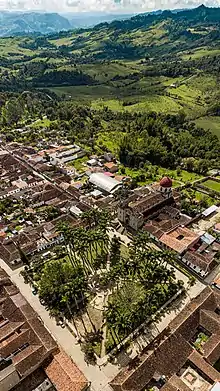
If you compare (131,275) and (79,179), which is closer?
(131,275)

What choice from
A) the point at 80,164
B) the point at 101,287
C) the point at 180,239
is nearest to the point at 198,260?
the point at 180,239

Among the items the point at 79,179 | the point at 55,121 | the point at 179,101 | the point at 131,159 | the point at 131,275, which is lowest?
the point at 131,275

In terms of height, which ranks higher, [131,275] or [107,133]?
[107,133]

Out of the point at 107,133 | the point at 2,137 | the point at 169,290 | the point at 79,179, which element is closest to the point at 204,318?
the point at 169,290

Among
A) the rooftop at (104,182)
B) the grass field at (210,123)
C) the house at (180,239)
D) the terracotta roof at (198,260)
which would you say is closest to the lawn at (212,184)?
the rooftop at (104,182)

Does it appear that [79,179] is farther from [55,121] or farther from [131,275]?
[55,121]

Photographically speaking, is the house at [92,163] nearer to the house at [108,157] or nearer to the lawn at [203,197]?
the house at [108,157]

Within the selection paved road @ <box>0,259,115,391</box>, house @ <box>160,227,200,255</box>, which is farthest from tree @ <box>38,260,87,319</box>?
house @ <box>160,227,200,255</box>
